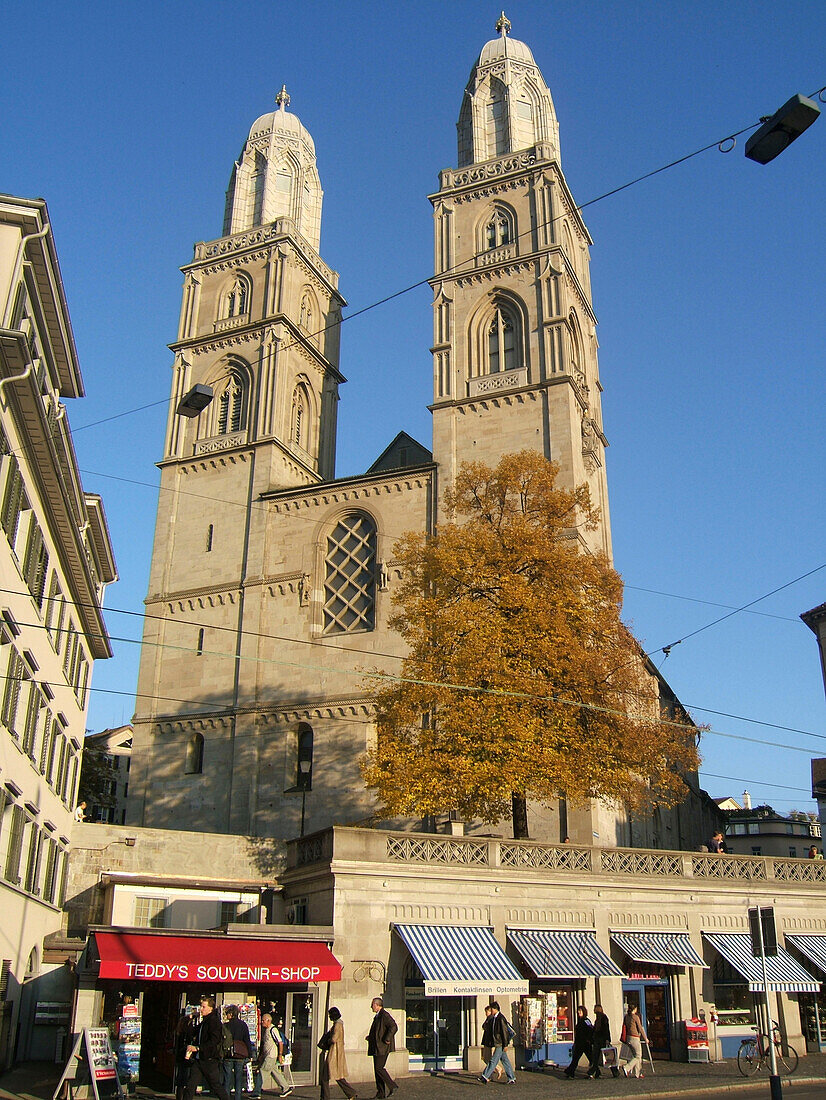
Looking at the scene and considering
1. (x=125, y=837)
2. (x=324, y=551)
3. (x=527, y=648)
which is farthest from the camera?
(x=324, y=551)

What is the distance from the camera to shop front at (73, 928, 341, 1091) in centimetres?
1689

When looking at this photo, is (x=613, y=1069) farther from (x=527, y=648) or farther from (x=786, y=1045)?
(x=527, y=648)

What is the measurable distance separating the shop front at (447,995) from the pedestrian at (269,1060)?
9.05 feet

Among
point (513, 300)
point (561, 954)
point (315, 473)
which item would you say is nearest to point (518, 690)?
point (561, 954)

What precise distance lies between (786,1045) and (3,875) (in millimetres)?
15636

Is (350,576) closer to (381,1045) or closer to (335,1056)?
(335,1056)

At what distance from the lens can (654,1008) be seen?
71.1 ft

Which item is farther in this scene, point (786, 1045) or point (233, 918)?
point (233, 918)

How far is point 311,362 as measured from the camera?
48.2 metres

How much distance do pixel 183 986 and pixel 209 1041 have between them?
5603mm

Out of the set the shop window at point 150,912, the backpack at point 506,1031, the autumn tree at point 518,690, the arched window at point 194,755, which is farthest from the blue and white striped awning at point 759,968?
the arched window at point 194,755

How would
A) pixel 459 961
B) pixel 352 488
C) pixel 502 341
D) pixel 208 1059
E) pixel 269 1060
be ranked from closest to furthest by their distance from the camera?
pixel 208 1059
pixel 269 1060
pixel 459 961
pixel 352 488
pixel 502 341

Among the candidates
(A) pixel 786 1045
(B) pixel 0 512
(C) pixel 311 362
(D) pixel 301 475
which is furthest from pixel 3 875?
(C) pixel 311 362

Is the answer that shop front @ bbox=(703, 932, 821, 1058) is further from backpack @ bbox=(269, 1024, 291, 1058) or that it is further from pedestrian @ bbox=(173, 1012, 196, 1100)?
pedestrian @ bbox=(173, 1012, 196, 1100)
